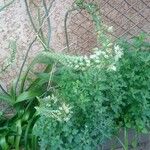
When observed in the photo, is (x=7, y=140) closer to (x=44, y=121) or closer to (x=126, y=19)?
(x=44, y=121)

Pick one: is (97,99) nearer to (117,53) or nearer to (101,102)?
(101,102)

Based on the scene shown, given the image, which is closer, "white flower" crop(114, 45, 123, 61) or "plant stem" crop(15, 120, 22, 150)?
"white flower" crop(114, 45, 123, 61)

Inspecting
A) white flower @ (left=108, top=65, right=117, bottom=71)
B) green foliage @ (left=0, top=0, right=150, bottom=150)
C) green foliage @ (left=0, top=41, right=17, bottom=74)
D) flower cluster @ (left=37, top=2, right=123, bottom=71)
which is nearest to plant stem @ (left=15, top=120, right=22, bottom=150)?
green foliage @ (left=0, top=0, right=150, bottom=150)

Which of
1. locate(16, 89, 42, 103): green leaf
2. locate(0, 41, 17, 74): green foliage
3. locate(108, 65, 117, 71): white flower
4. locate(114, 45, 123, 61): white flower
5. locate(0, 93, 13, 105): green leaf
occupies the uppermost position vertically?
locate(0, 41, 17, 74): green foliage

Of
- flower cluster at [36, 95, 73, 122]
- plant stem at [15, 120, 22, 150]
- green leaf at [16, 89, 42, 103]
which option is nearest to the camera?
flower cluster at [36, 95, 73, 122]

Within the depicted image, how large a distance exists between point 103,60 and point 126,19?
2.76 feet

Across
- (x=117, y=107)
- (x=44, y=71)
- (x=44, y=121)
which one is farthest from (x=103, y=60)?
(x=44, y=71)

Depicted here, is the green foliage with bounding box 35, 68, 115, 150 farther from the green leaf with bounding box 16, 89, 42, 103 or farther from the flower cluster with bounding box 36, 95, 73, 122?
the green leaf with bounding box 16, 89, 42, 103

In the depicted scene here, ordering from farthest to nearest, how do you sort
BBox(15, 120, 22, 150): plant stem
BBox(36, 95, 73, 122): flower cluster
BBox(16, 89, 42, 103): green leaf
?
BBox(16, 89, 42, 103): green leaf → BBox(15, 120, 22, 150): plant stem → BBox(36, 95, 73, 122): flower cluster

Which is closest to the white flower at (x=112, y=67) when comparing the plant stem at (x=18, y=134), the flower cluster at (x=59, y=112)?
the flower cluster at (x=59, y=112)

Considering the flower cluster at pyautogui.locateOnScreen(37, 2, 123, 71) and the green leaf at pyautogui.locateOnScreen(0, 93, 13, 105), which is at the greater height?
the green leaf at pyautogui.locateOnScreen(0, 93, 13, 105)

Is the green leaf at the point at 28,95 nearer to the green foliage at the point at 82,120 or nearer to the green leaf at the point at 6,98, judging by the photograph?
the green leaf at the point at 6,98

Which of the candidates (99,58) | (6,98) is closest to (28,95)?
(6,98)

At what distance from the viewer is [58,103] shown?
2535 mm
